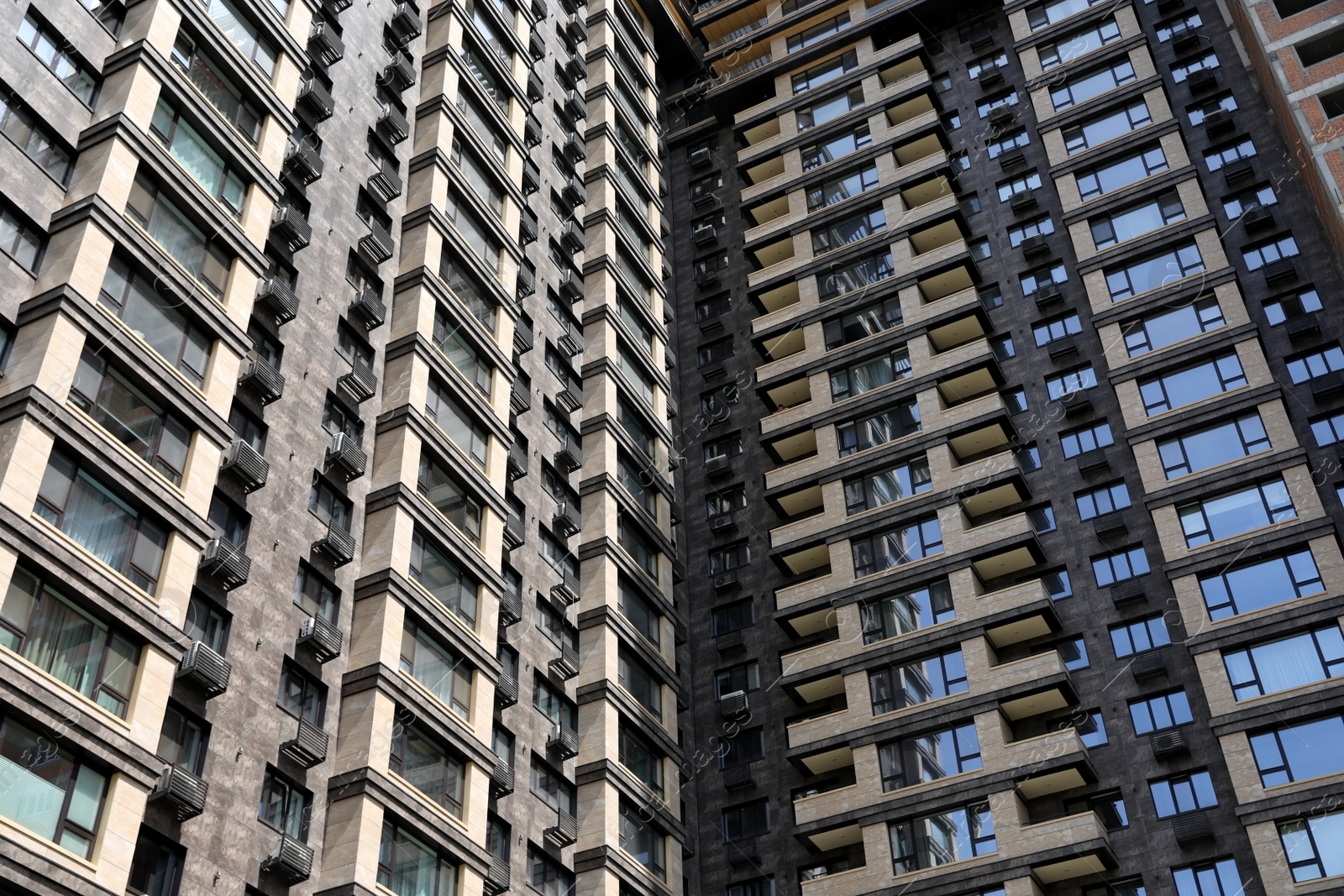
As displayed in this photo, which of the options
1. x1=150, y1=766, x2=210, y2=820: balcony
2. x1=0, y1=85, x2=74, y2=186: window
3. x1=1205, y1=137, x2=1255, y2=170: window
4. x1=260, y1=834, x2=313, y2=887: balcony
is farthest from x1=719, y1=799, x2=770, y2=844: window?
x1=0, y1=85, x2=74, y2=186: window

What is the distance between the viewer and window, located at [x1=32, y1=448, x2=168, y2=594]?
37.1 metres

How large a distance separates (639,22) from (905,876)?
60.6 meters

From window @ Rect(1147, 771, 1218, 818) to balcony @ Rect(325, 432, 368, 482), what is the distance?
31.4 metres

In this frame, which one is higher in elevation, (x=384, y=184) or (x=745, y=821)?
(x=384, y=184)

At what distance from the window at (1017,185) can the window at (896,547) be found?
20520 millimetres

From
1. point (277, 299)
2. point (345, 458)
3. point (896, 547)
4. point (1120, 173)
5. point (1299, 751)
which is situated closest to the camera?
point (277, 299)

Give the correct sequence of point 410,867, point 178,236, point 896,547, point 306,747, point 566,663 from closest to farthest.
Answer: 1. point 306,747
2. point 410,867
3. point 178,236
4. point 566,663
5. point 896,547

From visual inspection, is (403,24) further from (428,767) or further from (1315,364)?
(1315,364)

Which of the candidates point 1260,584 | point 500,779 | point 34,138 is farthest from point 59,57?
point 1260,584

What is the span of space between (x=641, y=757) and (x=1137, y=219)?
34426 mm

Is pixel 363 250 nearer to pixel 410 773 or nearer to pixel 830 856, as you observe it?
pixel 410 773

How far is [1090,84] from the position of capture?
3022 inches

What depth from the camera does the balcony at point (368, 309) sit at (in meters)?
52.3

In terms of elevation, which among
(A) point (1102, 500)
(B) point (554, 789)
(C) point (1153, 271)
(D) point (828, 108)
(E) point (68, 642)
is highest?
(D) point (828, 108)
